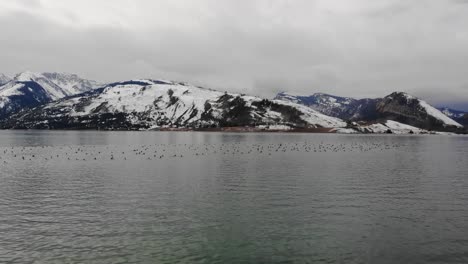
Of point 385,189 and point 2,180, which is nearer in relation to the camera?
point 385,189

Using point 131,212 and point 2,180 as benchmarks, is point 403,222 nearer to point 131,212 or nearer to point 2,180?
point 131,212

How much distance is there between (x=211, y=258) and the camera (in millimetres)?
27391

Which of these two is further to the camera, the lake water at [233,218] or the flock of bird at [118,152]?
the flock of bird at [118,152]

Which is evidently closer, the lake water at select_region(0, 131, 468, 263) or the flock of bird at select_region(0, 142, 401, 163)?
the lake water at select_region(0, 131, 468, 263)

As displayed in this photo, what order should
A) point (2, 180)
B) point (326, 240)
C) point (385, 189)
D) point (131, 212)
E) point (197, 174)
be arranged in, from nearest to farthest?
point (326, 240)
point (131, 212)
point (385, 189)
point (2, 180)
point (197, 174)

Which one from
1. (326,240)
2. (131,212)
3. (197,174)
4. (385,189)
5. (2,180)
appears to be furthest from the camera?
(197,174)

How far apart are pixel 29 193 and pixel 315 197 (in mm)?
37585

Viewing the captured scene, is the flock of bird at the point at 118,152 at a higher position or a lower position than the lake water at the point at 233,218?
higher

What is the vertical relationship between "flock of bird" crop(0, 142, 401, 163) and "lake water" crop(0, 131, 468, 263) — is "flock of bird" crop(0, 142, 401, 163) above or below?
above

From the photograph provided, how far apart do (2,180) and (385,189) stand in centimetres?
6052

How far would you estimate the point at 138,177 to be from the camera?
222ft

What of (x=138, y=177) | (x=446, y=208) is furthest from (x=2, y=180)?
(x=446, y=208)

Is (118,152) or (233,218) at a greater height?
(118,152)

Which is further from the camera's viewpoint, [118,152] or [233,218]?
[118,152]
